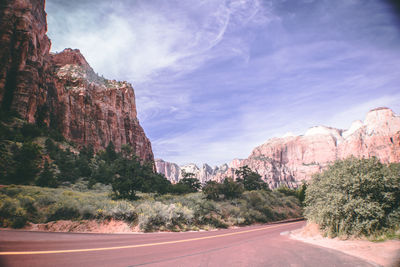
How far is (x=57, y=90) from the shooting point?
242 feet

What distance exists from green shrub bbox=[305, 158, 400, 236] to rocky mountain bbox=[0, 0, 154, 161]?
62.8 m

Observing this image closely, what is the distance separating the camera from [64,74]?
292 ft

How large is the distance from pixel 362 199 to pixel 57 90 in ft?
293

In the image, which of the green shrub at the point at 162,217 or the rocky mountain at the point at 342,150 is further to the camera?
the rocky mountain at the point at 342,150

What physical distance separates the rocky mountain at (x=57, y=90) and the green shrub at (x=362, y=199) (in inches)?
2472

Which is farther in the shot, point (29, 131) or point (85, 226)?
point (29, 131)

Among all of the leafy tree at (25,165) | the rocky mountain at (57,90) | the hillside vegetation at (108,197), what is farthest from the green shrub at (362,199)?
the rocky mountain at (57,90)

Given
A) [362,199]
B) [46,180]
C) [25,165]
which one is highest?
[25,165]

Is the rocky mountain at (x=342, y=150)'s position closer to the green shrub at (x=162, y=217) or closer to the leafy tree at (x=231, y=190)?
the leafy tree at (x=231, y=190)

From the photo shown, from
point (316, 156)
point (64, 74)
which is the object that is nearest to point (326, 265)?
point (64, 74)

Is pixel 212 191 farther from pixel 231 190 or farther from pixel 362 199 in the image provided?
pixel 362 199

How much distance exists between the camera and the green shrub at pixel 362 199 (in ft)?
24.3

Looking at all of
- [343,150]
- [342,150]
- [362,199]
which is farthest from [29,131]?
[342,150]

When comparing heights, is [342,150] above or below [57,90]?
below
